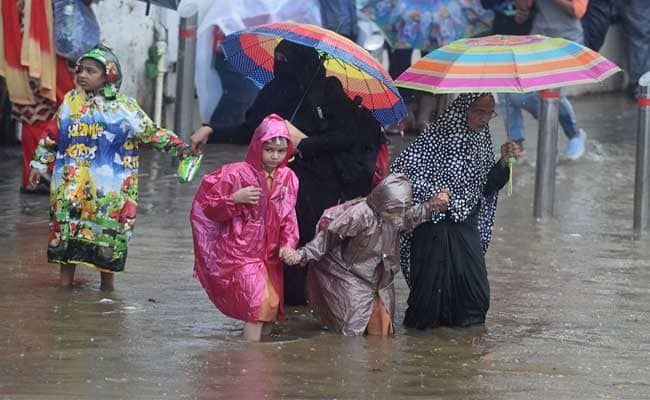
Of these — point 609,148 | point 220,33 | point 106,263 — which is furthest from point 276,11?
point 106,263

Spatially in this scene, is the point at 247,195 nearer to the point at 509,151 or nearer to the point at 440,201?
the point at 440,201

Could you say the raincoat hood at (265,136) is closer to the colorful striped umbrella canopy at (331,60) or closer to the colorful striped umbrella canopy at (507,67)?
the colorful striped umbrella canopy at (331,60)

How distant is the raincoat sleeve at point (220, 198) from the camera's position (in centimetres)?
744

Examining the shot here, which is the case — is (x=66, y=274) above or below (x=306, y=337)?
above

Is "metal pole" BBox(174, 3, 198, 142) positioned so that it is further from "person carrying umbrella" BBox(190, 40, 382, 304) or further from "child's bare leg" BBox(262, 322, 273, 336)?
"child's bare leg" BBox(262, 322, 273, 336)

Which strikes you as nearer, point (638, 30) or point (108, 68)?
point (108, 68)

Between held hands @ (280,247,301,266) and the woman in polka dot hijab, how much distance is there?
2.54ft

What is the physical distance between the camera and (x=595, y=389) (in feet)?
22.2

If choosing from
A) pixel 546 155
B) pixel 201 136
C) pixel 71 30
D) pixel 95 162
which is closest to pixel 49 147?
pixel 95 162

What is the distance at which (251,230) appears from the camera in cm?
750

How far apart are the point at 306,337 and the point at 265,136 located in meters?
0.97

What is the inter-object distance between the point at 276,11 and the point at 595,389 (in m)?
7.58

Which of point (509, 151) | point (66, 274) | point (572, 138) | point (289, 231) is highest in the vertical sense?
point (509, 151)

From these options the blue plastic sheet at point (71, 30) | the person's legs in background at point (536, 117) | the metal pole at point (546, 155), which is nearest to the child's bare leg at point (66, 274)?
the blue plastic sheet at point (71, 30)
